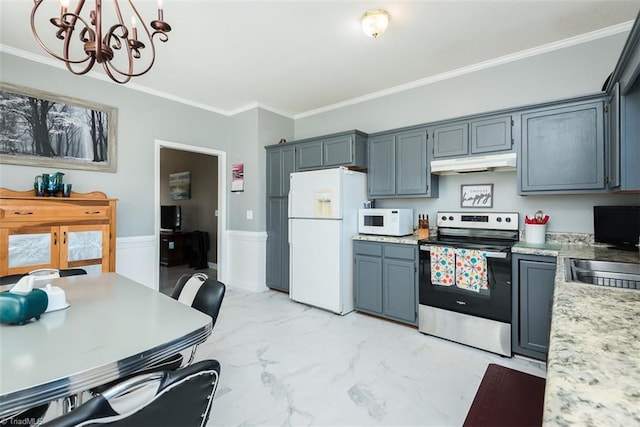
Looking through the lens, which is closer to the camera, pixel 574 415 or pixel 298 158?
pixel 574 415

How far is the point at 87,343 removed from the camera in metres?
1.07

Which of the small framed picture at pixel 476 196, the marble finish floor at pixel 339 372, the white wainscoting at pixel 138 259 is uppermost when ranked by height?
the small framed picture at pixel 476 196

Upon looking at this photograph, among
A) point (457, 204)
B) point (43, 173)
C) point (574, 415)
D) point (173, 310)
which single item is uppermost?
point (43, 173)

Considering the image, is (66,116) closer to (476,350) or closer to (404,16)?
(404,16)

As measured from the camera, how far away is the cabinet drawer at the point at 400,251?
3037 mm

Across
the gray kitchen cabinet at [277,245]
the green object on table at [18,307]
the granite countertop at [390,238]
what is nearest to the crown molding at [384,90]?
the gray kitchen cabinet at [277,245]

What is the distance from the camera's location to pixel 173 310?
1.41m

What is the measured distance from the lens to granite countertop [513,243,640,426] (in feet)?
1.72

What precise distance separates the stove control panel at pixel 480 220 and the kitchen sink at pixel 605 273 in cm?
100

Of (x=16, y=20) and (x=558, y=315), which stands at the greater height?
(x=16, y=20)

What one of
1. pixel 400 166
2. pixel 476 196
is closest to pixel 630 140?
pixel 476 196

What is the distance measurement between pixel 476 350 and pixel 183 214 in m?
6.26

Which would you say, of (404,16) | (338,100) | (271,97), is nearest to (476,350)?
(404,16)

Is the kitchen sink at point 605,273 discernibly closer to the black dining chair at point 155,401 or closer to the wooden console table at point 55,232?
the black dining chair at point 155,401
